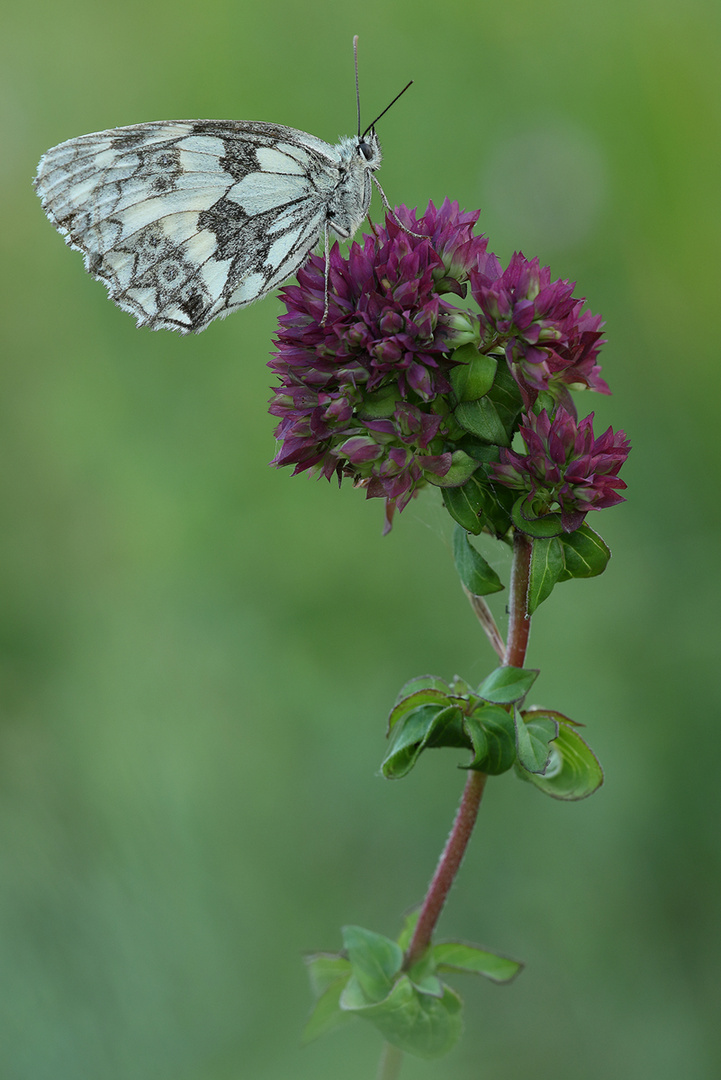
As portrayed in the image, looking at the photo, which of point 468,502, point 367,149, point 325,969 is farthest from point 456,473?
point 325,969

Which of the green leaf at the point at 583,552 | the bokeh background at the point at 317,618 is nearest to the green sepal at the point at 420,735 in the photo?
the green leaf at the point at 583,552

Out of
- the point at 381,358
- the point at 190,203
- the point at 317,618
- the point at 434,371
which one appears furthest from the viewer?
the point at 317,618

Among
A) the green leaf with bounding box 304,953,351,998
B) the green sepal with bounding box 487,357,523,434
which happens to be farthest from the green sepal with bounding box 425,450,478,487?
the green leaf with bounding box 304,953,351,998

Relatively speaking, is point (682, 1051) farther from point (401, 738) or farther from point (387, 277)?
point (387, 277)

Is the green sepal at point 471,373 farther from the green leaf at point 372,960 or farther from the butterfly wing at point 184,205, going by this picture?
the green leaf at point 372,960

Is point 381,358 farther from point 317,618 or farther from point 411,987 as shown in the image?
point 317,618
